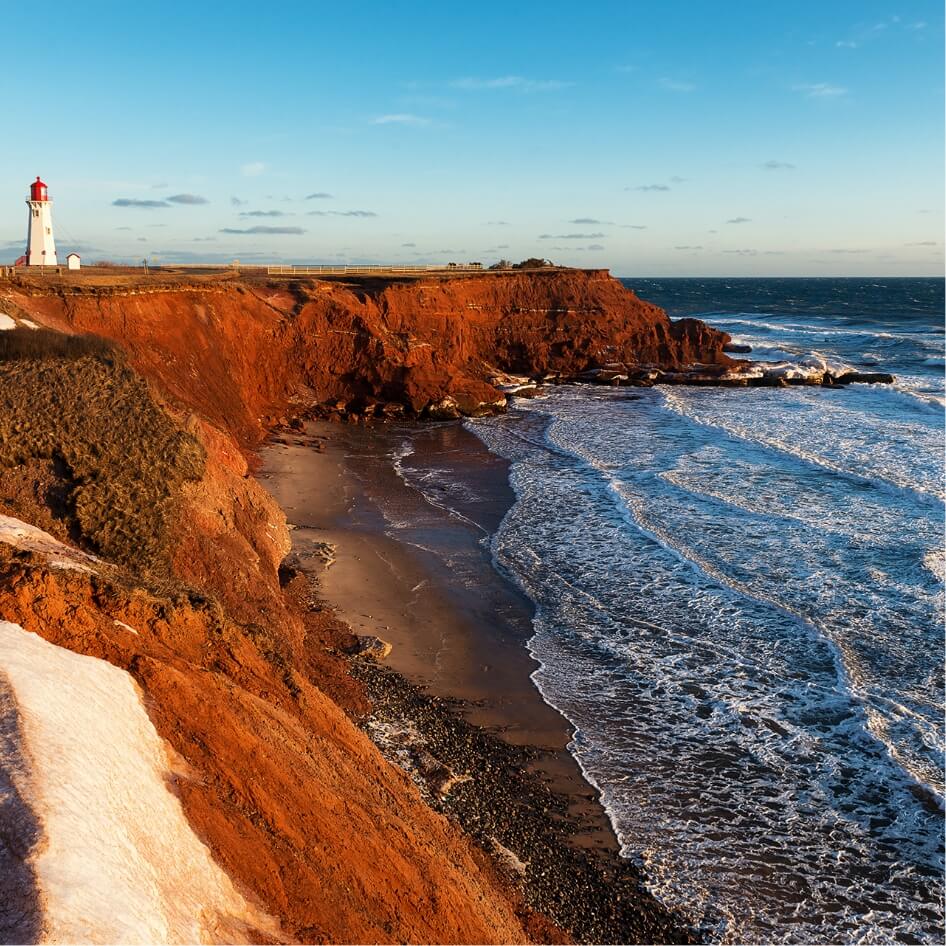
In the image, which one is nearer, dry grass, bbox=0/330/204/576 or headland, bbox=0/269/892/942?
headland, bbox=0/269/892/942

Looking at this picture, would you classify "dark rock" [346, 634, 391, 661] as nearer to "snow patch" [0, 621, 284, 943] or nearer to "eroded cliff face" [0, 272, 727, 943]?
"eroded cliff face" [0, 272, 727, 943]

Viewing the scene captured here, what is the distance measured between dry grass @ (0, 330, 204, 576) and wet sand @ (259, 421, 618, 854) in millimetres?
4656

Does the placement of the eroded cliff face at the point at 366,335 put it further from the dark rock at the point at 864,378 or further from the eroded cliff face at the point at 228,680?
the dark rock at the point at 864,378

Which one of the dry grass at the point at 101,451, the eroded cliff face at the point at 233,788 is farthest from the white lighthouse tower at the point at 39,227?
the eroded cliff face at the point at 233,788

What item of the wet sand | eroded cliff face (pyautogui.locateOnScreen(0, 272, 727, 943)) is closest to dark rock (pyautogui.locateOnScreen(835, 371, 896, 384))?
the wet sand

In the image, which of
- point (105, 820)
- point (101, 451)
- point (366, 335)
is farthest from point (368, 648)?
point (366, 335)

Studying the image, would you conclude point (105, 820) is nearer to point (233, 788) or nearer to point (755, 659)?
point (233, 788)

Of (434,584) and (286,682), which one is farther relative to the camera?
(434,584)

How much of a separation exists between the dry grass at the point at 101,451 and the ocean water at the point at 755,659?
21.0ft

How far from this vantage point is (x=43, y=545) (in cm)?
855

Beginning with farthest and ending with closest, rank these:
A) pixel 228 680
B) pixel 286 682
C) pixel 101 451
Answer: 1. pixel 101 451
2. pixel 286 682
3. pixel 228 680

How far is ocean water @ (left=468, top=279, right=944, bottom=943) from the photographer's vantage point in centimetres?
942

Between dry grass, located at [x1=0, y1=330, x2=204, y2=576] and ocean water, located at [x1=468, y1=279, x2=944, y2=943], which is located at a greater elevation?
dry grass, located at [x1=0, y1=330, x2=204, y2=576]

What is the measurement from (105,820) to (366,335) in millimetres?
34044
